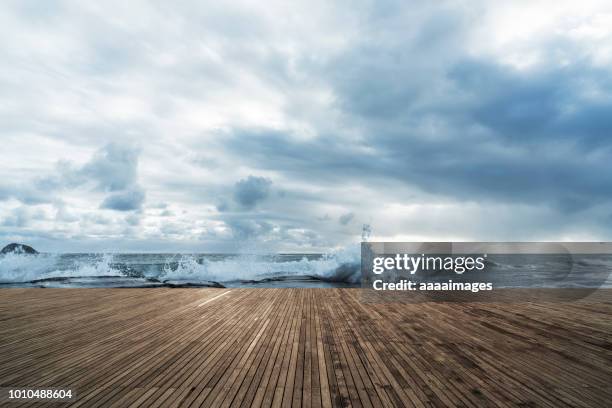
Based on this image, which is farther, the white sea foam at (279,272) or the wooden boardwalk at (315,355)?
the white sea foam at (279,272)

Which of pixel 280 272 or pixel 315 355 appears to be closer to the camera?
pixel 315 355

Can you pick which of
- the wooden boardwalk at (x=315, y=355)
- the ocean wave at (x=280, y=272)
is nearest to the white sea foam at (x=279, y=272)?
the ocean wave at (x=280, y=272)

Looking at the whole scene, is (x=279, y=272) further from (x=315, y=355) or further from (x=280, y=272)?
(x=315, y=355)

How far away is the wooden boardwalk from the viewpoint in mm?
3193

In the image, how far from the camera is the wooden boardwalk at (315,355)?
3.19 m

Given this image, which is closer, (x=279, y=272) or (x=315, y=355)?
(x=315, y=355)

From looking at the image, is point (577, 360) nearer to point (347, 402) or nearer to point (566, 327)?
point (566, 327)

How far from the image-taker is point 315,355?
170 inches

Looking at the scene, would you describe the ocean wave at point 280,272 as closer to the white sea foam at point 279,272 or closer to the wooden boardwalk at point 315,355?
the white sea foam at point 279,272

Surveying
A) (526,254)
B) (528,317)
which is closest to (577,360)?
(528,317)

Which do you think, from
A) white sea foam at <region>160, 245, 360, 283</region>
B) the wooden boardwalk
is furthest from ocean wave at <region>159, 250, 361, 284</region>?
the wooden boardwalk

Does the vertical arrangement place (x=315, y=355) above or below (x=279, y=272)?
above

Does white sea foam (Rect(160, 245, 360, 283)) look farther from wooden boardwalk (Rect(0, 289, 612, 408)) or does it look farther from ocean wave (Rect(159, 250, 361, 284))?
wooden boardwalk (Rect(0, 289, 612, 408))

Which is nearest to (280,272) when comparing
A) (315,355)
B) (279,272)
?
(279,272)
